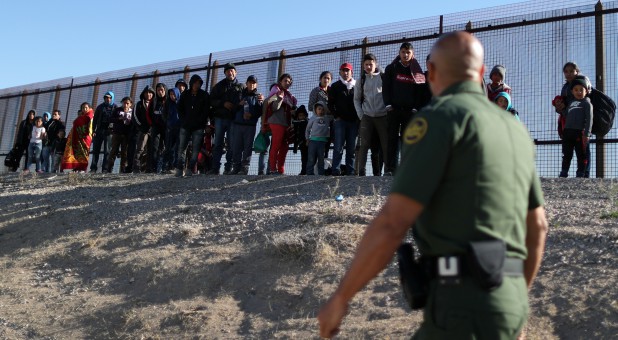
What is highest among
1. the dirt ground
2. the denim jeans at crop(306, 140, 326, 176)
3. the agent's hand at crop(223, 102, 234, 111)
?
the agent's hand at crop(223, 102, 234, 111)

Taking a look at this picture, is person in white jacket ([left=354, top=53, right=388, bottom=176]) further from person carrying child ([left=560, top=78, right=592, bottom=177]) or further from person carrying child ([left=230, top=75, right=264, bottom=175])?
person carrying child ([left=560, top=78, right=592, bottom=177])

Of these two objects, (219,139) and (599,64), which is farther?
(219,139)

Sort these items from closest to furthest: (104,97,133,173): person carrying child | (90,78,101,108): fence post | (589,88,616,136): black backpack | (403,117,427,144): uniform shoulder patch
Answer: (403,117,427,144): uniform shoulder patch
(589,88,616,136): black backpack
(104,97,133,173): person carrying child
(90,78,101,108): fence post

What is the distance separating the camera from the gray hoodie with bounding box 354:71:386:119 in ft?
29.1

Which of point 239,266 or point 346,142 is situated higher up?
point 346,142

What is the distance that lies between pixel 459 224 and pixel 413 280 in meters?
0.23

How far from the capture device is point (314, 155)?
9703 millimetres

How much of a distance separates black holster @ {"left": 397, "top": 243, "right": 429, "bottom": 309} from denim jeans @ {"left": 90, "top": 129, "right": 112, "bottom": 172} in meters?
12.3

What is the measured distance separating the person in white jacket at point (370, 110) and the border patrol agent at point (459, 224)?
6.66m

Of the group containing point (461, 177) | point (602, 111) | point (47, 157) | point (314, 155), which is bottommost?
point (461, 177)

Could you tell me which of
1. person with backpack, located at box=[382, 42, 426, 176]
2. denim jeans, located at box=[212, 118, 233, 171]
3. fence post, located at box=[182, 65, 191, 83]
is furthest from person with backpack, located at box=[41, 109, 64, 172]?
person with backpack, located at box=[382, 42, 426, 176]

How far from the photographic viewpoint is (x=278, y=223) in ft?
21.3

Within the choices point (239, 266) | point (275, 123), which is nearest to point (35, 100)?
point (275, 123)

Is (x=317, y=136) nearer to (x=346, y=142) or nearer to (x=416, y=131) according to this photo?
(x=346, y=142)
